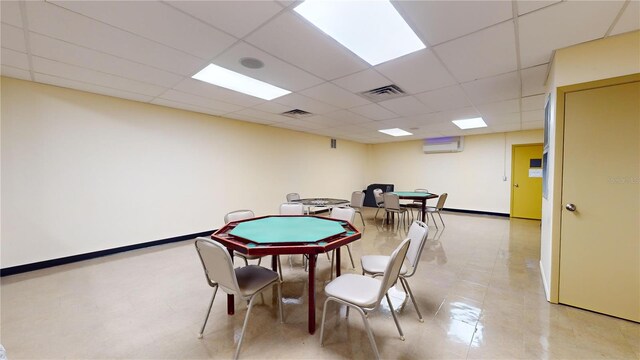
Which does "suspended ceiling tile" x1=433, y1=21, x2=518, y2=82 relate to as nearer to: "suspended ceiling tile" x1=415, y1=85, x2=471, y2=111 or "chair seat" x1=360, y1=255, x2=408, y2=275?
"suspended ceiling tile" x1=415, y1=85, x2=471, y2=111

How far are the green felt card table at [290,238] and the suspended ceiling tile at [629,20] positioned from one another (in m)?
2.58

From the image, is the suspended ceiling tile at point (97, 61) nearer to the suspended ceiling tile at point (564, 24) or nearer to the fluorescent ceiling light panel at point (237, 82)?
the fluorescent ceiling light panel at point (237, 82)

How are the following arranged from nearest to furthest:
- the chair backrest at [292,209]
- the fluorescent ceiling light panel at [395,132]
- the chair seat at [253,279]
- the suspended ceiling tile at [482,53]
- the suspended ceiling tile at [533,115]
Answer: the chair seat at [253,279], the suspended ceiling tile at [482,53], the chair backrest at [292,209], the suspended ceiling tile at [533,115], the fluorescent ceiling light panel at [395,132]

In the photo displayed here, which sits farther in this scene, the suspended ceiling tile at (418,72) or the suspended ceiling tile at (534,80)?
the suspended ceiling tile at (534,80)

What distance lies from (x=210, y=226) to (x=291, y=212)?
7.80 ft

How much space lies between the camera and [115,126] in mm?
3762

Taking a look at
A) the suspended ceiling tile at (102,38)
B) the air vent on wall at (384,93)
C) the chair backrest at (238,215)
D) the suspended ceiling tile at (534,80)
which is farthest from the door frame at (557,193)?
the suspended ceiling tile at (102,38)

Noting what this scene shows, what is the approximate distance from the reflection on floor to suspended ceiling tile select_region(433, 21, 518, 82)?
8.18 ft

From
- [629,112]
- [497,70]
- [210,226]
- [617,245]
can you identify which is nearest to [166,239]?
[210,226]

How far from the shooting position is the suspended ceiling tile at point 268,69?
2.37 meters

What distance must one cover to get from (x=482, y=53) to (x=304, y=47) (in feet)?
5.77

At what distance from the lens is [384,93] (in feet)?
11.6

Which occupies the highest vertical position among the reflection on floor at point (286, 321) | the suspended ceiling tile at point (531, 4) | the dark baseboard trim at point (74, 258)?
the suspended ceiling tile at point (531, 4)

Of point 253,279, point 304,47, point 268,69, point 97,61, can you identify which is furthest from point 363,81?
point 97,61
